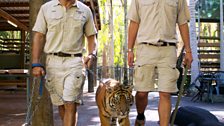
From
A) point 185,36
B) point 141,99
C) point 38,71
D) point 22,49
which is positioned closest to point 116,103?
point 141,99

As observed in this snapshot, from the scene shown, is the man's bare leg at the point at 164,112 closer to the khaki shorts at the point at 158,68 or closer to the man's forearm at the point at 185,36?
the khaki shorts at the point at 158,68

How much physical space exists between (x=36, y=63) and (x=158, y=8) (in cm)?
168

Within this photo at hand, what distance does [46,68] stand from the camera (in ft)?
17.7

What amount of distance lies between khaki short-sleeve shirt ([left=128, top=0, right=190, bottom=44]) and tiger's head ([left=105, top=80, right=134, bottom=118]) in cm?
69

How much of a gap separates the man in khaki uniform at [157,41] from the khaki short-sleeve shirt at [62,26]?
71cm

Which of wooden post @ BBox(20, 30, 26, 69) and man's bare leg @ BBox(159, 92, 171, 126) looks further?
wooden post @ BBox(20, 30, 26, 69)

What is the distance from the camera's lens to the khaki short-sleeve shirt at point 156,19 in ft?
18.0

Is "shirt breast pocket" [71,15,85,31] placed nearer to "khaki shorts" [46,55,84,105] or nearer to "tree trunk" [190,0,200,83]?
"khaki shorts" [46,55,84,105]

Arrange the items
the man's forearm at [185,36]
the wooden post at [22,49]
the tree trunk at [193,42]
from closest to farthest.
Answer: the man's forearm at [185,36] → the tree trunk at [193,42] → the wooden post at [22,49]

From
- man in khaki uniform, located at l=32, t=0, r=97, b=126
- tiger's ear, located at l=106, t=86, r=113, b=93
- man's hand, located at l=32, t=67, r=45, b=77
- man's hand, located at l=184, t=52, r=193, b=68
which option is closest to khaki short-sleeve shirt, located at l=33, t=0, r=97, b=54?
man in khaki uniform, located at l=32, t=0, r=97, b=126

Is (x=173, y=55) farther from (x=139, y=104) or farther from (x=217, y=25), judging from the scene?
(x=217, y=25)

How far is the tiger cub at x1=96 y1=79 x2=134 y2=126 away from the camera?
17.5 ft

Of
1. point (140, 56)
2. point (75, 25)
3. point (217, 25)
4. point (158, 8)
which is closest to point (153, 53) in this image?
point (140, 56)

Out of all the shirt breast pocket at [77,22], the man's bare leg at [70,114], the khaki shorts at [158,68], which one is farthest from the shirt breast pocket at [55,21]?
the khaki shorts at [158,68]
